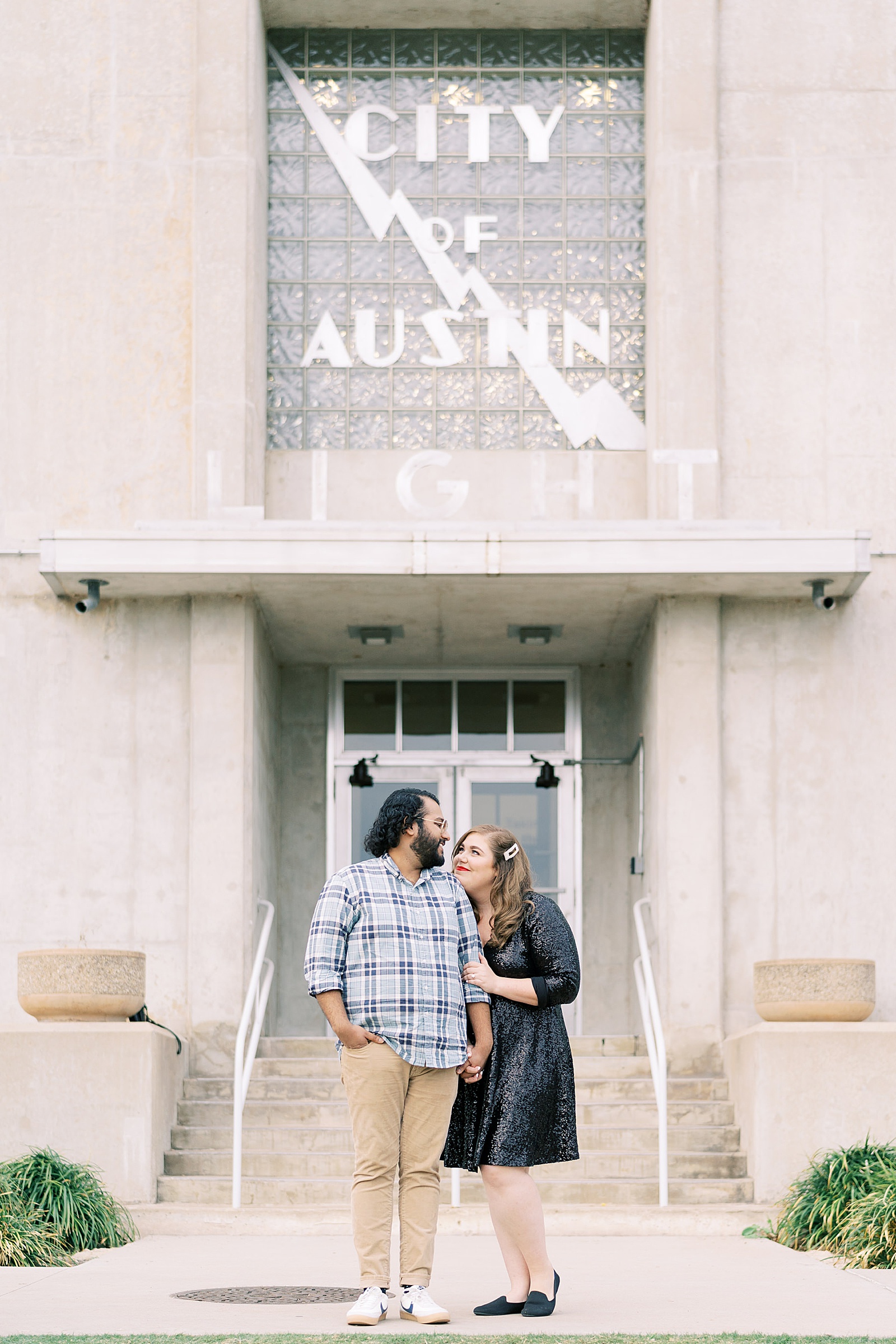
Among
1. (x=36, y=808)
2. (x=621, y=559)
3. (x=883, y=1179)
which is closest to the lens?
(x=883, y=1179)

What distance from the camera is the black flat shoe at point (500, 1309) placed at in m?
5.48

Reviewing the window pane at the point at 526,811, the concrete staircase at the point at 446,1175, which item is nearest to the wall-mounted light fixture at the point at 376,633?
the window pane at the point at 526,811

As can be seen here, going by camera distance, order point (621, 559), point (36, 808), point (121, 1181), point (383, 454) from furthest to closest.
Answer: point (383, 454) < point (36, 808) < point (621, 559) < point (121, 1181)

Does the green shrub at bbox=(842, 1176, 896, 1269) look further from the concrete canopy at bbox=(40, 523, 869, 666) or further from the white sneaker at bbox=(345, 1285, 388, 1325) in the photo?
the concrete canopy at bbox=(40, 523, 869, 666)

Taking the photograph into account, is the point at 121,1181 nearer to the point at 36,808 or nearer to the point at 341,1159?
the point at 341,1159

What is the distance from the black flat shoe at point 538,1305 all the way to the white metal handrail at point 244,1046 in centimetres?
387

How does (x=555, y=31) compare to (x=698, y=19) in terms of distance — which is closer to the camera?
(x=698, y=19)

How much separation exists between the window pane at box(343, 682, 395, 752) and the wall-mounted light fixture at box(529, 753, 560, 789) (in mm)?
1148

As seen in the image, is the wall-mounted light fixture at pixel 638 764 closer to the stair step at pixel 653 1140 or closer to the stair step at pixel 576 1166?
the stair step at pixel 653 1140

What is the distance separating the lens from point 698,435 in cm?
1184

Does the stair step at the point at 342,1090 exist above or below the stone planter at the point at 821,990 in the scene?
below

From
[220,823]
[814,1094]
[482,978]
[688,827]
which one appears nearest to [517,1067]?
[482,978]

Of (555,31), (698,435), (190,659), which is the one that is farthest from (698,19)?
(190,659)

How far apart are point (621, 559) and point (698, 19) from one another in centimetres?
416
